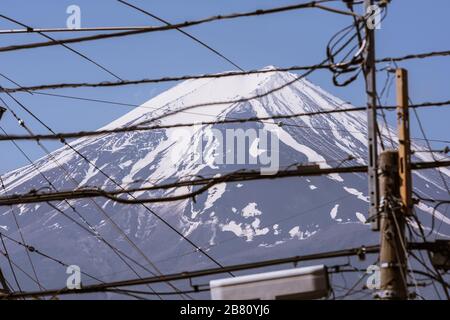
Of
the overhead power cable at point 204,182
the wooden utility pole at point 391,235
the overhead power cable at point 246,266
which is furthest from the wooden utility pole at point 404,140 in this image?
the overhead power cable at point 204,182

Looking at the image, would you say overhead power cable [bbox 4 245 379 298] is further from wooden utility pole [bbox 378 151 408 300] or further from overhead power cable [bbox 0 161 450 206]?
overhead power cable [bbox 0 161 450 206]

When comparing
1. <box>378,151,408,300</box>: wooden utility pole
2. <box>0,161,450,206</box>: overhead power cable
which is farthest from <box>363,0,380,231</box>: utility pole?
<box>0,161,450,206</box>: overhead power cable

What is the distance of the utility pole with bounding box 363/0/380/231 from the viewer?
50.5ft

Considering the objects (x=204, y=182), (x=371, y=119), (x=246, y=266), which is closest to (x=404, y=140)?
(x=371, y=119)

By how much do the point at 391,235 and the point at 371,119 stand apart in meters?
1.59

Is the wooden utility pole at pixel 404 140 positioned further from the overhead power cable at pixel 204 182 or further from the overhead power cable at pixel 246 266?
the overhead power cable at pixel 204 182

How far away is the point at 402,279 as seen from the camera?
14.8m

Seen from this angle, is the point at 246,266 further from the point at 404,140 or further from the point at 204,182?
the point at 404,140

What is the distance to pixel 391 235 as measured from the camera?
15.1 metres

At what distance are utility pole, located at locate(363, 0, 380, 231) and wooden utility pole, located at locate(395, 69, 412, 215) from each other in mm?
337

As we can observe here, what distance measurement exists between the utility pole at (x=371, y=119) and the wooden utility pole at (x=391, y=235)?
0.40 feet

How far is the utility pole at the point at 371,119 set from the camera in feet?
50.5
